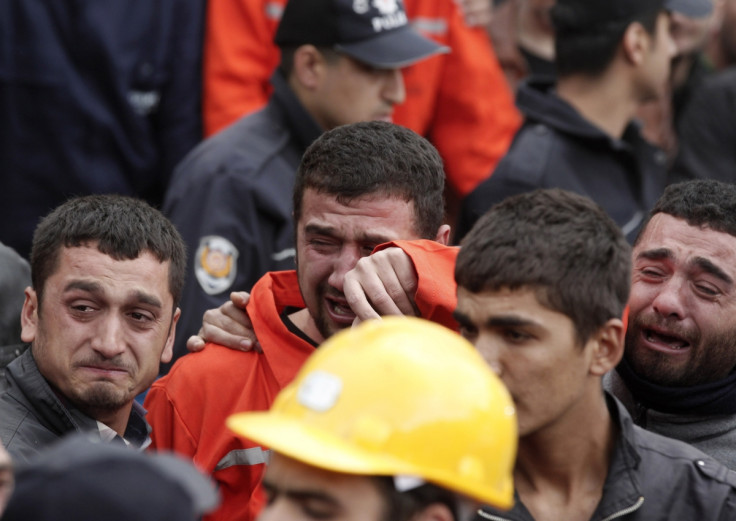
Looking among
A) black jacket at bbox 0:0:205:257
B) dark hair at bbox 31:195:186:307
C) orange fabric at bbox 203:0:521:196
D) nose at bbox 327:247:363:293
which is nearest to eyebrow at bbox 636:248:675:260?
nose at bbox 327:247:363:293

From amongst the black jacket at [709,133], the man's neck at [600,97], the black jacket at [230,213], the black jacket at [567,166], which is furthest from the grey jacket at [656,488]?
the black jacket at [709,133]

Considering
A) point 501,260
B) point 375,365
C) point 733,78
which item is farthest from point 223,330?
point 733,78

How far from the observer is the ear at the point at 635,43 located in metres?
6.21

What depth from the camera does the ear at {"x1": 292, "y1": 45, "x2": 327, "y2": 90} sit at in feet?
18.8

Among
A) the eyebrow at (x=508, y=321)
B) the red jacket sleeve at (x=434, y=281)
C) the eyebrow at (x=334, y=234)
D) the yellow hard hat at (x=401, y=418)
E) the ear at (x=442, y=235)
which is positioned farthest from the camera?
the ear at (x=442, y=235)

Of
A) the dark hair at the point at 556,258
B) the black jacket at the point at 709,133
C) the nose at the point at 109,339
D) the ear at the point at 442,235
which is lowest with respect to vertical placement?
the black jacket at the point at 709,133

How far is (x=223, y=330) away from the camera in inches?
164

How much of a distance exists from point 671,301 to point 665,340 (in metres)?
0.14

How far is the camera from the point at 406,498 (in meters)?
2.60

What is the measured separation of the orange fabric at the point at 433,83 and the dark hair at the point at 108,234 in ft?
6.72

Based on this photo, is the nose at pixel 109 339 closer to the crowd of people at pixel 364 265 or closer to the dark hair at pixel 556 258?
the crowd of people at pixel 364 265

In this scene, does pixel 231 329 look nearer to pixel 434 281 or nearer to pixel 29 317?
pixel 29 317

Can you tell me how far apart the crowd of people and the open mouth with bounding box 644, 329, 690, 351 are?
37 mm

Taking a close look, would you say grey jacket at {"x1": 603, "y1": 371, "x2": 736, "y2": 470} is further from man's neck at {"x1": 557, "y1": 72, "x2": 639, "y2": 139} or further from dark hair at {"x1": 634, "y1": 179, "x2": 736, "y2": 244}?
man's neck at {"x1": 557, "y1": 72, "x2": 639, "y2": 139}
